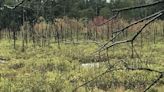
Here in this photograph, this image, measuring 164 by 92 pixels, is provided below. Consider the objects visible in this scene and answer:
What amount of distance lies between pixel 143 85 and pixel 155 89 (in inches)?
33.3

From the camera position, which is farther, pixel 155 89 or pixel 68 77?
pixel 68 77

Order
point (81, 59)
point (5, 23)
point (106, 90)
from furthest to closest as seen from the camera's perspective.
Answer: point (5, 23)
point (81, 59)
point (106, 90)

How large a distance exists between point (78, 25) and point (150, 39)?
6.13 metres

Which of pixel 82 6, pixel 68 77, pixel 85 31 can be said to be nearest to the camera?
pixel 68 77

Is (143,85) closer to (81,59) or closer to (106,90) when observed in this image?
(106,90)

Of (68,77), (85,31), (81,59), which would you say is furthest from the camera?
(85,31)

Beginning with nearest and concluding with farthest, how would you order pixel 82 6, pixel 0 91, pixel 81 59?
1. pixel 0 91
2. pixel 81 59
3. pixel 82 6

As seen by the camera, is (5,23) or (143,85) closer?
(143,85)

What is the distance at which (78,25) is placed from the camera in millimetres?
32219

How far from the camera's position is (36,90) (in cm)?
972

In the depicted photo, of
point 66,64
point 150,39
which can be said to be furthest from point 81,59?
point 150,39

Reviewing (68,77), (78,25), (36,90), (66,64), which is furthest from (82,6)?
(36,90)

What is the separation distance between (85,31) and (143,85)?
2146 centimetres

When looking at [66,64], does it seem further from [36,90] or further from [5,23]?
[5,23]
